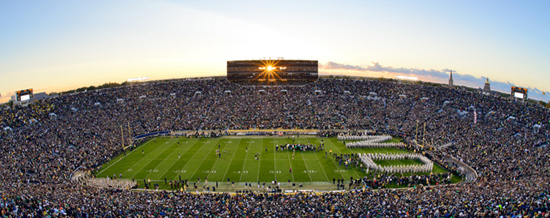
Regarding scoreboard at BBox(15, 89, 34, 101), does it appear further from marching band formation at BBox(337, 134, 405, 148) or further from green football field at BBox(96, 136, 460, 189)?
marching band formation at BBox(337, 134, 405, 148)

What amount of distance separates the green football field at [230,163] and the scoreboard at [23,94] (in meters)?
22.8

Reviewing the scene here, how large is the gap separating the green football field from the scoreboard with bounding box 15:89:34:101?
2281 centimetres

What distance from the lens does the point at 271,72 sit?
65188 mm

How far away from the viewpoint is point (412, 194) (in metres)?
17.6

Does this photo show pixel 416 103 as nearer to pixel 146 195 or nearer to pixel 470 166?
pixel 470 166

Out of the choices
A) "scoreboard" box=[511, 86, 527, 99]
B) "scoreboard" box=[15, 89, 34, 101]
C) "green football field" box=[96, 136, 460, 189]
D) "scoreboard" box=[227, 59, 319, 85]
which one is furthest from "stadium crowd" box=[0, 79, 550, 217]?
"scoreboard" box=[227, 59, 319, 85]

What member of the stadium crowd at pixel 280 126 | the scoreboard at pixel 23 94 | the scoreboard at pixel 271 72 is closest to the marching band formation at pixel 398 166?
the stadium crowd at pixel 280 126

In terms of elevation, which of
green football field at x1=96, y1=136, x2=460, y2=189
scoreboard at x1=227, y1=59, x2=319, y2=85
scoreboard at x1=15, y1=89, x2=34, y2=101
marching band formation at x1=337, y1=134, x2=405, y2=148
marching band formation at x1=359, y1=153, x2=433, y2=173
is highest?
scoreboard at x1=227, y1=59, x2=319, y2=85

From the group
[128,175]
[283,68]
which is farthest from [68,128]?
[283,68]

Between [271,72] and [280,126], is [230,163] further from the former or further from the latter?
[271,72]

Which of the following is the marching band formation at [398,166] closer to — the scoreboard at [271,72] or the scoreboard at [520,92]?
the scoreboard at [520,92]

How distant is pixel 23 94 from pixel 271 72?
4313cm

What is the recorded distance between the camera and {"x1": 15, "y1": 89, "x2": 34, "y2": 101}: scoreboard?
4182cm

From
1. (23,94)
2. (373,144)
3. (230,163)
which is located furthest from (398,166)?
(23,94)
